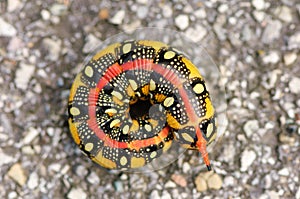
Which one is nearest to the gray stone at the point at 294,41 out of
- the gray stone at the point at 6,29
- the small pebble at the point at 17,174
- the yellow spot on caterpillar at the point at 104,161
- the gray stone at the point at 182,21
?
the gray stone at the point at 182,21

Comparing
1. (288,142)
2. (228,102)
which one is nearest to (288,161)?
(288,142)

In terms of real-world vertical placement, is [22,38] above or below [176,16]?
below

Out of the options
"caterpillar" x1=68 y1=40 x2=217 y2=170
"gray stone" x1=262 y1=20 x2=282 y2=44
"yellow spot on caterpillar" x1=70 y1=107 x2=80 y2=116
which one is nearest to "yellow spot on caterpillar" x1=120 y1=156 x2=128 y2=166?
"caterpillar" x1=68 y1=40 x2=217 y2=170

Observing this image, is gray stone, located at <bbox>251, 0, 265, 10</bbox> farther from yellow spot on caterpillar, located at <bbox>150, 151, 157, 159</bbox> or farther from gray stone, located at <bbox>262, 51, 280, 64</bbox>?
yellow spot on caterpillar, located at <bbox>150, 151, 157, 159</bbox>

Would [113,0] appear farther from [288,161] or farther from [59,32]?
[288,161]

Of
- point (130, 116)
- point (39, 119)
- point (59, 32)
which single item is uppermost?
point (59, 32)

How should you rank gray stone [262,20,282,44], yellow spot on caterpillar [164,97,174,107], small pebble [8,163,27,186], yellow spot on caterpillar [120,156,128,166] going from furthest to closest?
gray stone [262,20,282,44], small pebble [8,163,27,186], yellow spot on caterpillar [120,156,128,166], yellow spot on caterpillar [164,97,174,107]

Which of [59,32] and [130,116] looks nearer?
[130,116]

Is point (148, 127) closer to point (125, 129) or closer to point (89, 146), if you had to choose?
point (125, 129)
